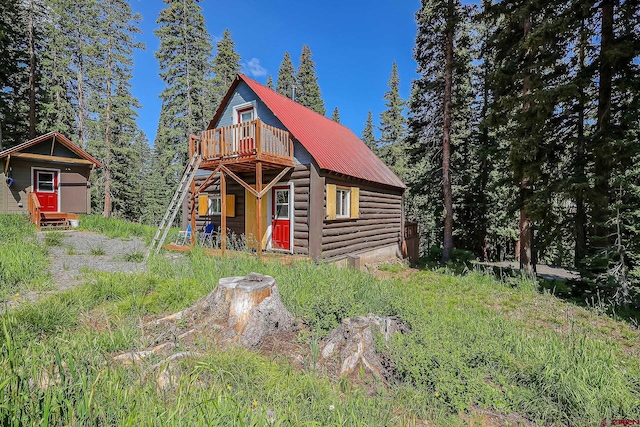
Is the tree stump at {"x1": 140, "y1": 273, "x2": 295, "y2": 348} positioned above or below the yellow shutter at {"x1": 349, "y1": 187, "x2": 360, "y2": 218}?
below

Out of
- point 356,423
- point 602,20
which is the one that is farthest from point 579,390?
point 602,20

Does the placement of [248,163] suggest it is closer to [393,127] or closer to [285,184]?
[285,184]

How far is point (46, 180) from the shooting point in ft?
47.4

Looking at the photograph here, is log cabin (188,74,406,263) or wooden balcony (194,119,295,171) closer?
wooden balcony (194,119,295,171)

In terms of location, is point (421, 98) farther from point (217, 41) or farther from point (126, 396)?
point (217, 41)

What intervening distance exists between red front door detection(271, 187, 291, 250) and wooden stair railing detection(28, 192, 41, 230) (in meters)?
10.5

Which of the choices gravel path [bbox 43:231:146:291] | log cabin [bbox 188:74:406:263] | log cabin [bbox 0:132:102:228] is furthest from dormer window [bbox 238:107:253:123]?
log cabin [bbox 0:132:102:228]

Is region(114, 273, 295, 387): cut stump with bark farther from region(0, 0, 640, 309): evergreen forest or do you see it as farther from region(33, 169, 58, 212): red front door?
region(33, 169, 58, 212): red front door

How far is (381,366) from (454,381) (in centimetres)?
78

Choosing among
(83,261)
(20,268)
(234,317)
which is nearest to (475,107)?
(234,317)

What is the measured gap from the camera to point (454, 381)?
2982mm

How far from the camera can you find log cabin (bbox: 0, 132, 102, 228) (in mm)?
13078

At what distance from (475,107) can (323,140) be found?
13.3m

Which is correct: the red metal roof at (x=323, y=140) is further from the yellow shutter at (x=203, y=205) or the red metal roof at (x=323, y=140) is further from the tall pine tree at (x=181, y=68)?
the tall pine tree at (x=181, y=68)
